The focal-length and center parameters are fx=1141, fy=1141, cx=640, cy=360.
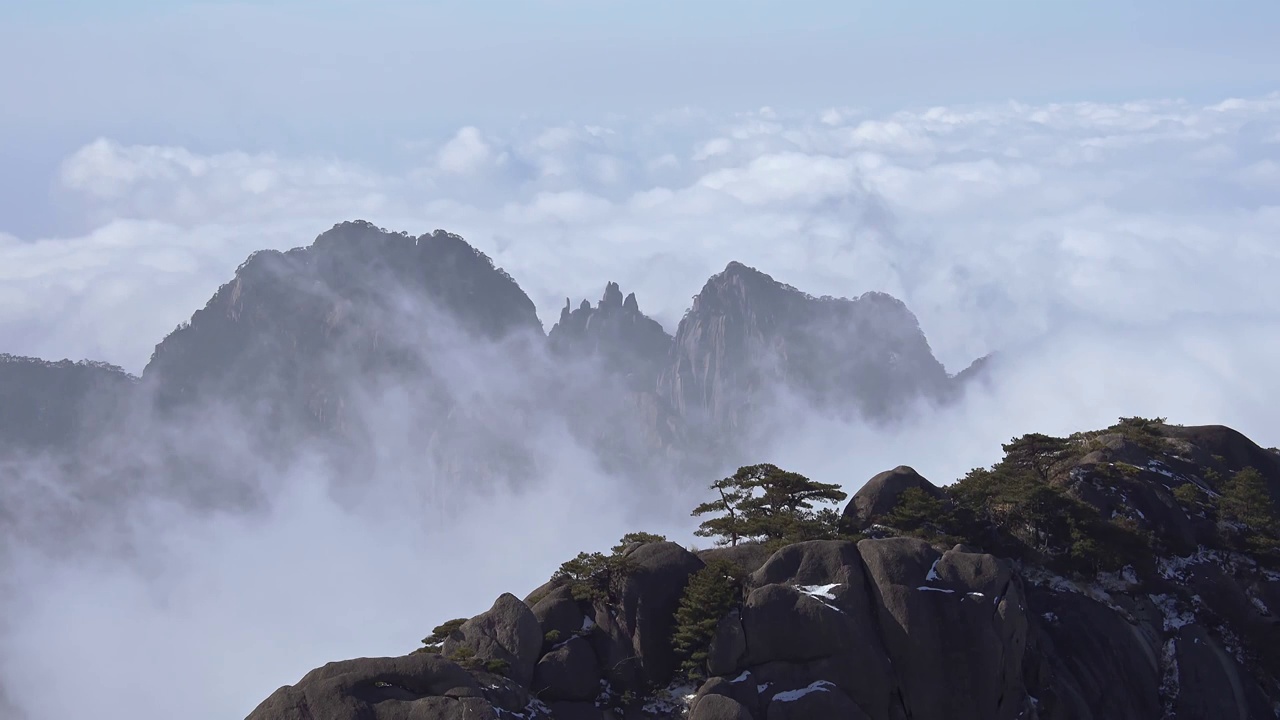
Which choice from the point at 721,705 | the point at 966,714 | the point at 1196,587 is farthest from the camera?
the point at 1196,587

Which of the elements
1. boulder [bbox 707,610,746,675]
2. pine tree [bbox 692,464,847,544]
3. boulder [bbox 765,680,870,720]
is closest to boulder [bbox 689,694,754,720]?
boulder [bbox 765,680,870,720]

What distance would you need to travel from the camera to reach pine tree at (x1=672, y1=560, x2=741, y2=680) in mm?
58500

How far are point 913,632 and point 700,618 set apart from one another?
440 inches

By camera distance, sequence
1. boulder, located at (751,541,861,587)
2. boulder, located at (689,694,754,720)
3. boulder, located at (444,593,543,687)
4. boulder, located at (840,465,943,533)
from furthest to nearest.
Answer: boulder, located at (840,465,943,533) < boulder, located at (751,541,861,587) < boulder, located at (444,593,543,687) < boulder, located at (689,694,754,720)

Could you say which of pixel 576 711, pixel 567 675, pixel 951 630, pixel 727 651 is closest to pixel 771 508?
pixel 951 630

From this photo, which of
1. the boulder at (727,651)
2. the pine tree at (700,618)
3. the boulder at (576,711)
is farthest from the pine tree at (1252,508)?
the boulder at (576,711)

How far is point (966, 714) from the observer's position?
5909 cm

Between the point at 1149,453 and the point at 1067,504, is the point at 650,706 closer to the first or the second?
the point at 1067,504

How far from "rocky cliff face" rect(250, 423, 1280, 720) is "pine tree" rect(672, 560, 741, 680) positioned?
1.69 ft

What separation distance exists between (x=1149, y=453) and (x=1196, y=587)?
1436 centimetres

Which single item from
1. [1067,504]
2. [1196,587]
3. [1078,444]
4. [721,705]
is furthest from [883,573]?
[1078,444]

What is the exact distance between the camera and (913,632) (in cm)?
5953

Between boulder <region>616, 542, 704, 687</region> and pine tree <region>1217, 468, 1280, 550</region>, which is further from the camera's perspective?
pine tree <region>1217, 468, 1280, 550</region>

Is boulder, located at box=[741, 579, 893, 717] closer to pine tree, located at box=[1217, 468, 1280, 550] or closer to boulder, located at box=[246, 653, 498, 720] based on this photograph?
boulder, located at box=[246, 653, 498, 720]
